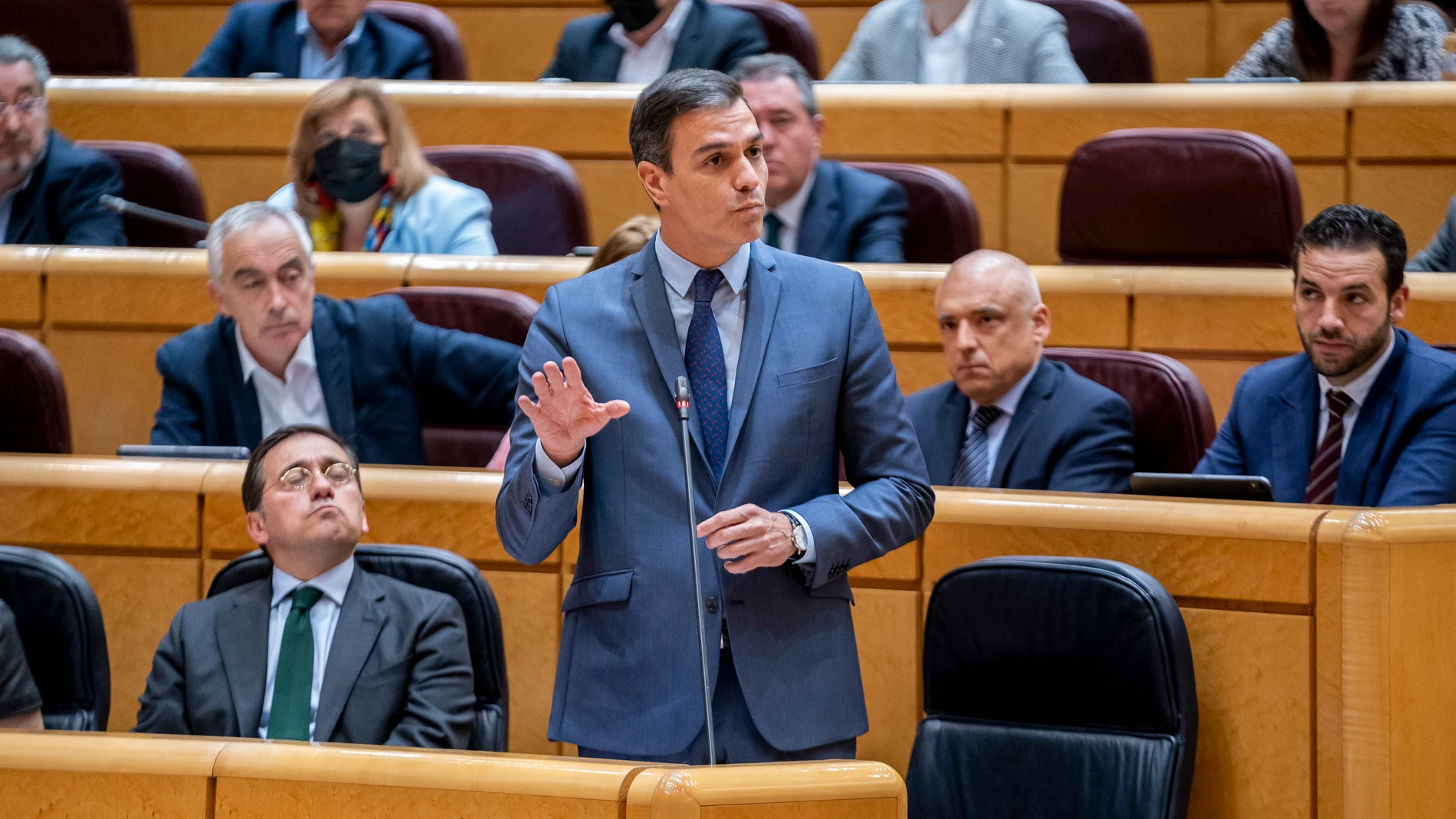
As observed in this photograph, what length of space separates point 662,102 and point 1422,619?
2.00ft

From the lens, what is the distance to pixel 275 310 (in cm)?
166

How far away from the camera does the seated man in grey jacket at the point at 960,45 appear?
2307mm

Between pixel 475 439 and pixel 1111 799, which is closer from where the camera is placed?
pixel 1111 799

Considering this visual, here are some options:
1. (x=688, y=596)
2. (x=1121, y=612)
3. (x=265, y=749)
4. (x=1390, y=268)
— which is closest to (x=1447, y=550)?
(x=1121, y=612)

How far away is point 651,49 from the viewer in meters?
2.43

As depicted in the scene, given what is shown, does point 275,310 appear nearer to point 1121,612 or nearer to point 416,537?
point 416,537

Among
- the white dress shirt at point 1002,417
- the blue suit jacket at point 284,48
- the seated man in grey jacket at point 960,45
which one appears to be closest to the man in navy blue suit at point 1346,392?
the white dress shirt at point 1002,417

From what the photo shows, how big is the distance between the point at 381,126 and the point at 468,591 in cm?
83

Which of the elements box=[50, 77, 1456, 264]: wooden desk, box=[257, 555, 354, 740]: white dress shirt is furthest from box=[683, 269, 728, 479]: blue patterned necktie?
box=[50, 77, 1456, 264]: wooden desk

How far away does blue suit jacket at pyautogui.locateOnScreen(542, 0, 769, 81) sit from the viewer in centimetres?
234

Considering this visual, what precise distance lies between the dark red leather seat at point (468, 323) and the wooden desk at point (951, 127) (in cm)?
53

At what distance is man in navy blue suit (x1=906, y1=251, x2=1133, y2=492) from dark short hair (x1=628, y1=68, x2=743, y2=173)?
2.00ft

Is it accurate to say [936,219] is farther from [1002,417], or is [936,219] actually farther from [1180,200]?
[1002,417]

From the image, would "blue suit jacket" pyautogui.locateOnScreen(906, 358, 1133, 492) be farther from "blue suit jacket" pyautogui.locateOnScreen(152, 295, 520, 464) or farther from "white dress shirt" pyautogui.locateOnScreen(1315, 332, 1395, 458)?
"blue suit jacket" pyautogui.locateOnScreen(152, 295, 520, 464)
